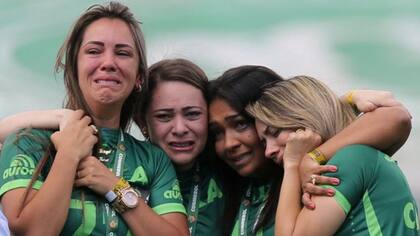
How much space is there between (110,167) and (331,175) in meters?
1.48

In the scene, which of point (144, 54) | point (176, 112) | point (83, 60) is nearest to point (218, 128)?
point (176, 112)

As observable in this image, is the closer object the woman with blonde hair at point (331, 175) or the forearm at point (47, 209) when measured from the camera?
the woman with blonde hair at point (331, 175)

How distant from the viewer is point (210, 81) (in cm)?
590

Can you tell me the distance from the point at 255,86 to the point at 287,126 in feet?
2.24

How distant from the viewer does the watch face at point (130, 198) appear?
15.9 feet

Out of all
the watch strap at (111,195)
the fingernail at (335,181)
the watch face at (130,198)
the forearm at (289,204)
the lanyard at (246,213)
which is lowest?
the lanyard at (246,213)

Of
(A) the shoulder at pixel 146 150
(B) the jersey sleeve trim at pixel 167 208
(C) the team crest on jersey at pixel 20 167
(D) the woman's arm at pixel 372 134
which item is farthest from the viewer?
(A) the shoulder at pixel 146 150

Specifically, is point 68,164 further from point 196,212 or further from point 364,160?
point 364,160

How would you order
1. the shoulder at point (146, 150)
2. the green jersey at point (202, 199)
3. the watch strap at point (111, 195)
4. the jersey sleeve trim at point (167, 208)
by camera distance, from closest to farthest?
the watch strap at point (111, 195)
the jersey sleeve trim at point (167, 208)
the shoulder at point (146, 150)
the green jersey at point (202, 199)

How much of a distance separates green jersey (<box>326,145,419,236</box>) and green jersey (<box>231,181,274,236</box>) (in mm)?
930

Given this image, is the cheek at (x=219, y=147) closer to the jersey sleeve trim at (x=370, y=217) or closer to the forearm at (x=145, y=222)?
the forearm at (x=145, y=222)

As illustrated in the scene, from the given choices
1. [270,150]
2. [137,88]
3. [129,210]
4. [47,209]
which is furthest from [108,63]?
[270,150]

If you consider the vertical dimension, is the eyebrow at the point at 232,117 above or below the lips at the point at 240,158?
above

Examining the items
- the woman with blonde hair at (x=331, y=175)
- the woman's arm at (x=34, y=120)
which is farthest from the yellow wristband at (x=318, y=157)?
the woman's arm at (x=34, y=120)
